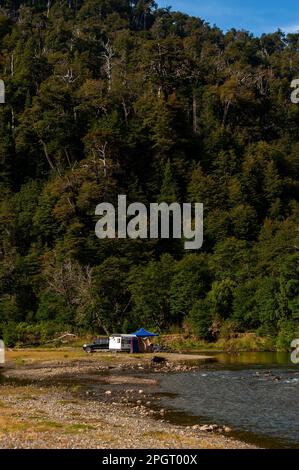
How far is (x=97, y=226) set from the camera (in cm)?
12244

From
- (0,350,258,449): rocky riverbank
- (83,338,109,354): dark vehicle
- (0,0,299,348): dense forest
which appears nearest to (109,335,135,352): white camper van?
(83,338,109,354): dark vehicle

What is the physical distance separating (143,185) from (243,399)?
9819 cm

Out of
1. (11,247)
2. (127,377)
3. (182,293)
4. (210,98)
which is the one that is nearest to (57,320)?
(182,293)

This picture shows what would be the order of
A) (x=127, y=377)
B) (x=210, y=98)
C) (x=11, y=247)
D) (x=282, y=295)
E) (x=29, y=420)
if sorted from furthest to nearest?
1. (x=210, y=98)
2. (x=11, y=247)
3. (x=282, y=295)
4. (x=127, y=377)
5. (x=29, y=420)

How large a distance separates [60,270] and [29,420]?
72.1m

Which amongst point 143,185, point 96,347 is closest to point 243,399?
point 96,347

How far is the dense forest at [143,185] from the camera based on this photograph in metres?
94.4

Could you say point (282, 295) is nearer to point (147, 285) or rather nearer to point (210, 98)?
point (147, 285)

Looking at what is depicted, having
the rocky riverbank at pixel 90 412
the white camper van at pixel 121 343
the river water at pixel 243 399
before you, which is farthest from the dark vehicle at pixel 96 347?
the river water at pixel 243 399

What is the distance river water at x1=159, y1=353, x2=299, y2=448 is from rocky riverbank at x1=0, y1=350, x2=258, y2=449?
1.33 meters

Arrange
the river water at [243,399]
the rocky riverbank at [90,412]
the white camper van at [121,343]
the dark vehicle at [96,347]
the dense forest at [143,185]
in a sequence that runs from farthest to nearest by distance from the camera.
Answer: the dense forest at [143,185]
the dark vehicle at [96,347]
the white camper van at [121,343]
the river water at [243,399]
the rocky riverbank at [90,412]

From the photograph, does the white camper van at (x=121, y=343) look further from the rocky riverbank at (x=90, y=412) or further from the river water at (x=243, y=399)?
the river water at (x=243, y=399)

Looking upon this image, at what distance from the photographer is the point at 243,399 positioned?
4288cm

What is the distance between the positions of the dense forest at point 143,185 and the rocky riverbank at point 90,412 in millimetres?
30581
